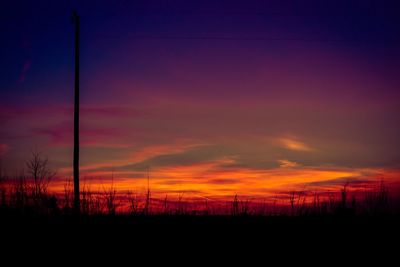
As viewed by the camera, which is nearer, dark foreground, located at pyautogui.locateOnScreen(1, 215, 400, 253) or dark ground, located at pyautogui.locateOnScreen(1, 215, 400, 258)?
dark ground, located at pyautogui.locateOnScreen(1, 215, 400, 258)

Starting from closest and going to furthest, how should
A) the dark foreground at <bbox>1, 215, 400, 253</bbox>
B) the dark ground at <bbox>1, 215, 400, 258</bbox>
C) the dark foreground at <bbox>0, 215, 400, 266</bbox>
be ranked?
1. the dark foreground at <bbox>0, 215, 400, 266</bbox>
2. the dark ground at <bbox>1, 215, 400, 258</bbox>
3. the dark foreground at <bbox>1, 215, 400, 253</bbox>

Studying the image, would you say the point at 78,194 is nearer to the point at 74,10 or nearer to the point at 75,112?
the point at 75,112

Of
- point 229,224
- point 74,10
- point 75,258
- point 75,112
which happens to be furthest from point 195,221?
point 74,10

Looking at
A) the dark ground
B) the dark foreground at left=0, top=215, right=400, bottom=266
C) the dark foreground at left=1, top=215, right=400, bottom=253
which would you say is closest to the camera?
the dark foreground at left=0, top=215, right=400, bottom=266

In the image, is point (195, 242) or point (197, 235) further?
point (197, 235)

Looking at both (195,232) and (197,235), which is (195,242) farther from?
(195,232)

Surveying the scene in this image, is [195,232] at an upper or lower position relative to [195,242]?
upper

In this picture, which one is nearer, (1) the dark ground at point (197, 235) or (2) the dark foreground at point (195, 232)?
(1) the dark ground at point (197, 235)

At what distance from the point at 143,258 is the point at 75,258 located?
126 centimetres

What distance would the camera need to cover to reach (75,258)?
355 inches

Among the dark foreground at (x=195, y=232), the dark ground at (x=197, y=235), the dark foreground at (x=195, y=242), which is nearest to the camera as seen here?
the dark foreground at (x=195, y=242)

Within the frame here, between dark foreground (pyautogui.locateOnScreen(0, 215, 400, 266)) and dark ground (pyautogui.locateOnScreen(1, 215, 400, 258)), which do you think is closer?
dark foreground (pyautogui.locateOnScreen(0, 215, 400, 266))

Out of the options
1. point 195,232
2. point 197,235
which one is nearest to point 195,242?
point 197,235

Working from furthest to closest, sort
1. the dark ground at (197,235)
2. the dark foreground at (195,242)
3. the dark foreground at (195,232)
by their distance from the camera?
the dark foreground at (195,232) → the dark ground at (197,235) → the dark foreground at (195,242)
